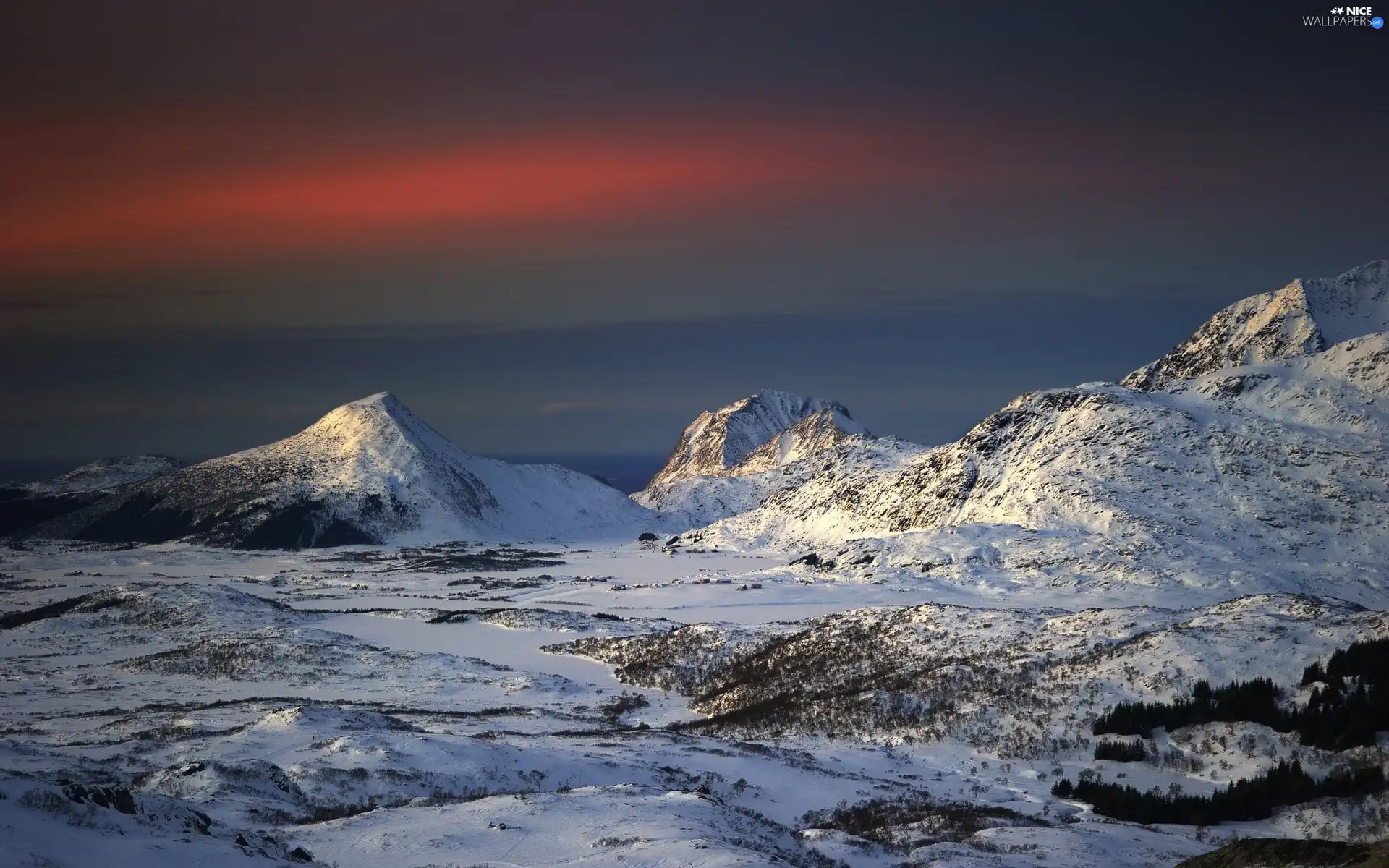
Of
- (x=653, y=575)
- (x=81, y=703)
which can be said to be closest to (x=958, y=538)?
(x=653, y=575)

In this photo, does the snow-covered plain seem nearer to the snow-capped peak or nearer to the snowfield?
the snowfield

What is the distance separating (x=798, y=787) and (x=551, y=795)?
12782 millimetres

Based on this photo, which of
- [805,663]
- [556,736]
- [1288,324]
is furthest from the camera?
[1288,324]

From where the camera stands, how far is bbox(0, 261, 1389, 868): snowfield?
32.1 m

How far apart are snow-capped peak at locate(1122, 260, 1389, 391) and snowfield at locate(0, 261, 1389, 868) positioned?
0.65 meters

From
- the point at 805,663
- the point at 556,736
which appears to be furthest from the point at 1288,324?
the point at 556,736

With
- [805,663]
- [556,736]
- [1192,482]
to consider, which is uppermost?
[1192,482]

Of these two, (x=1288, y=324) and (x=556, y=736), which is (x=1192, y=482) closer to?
(x=1288, y=324)

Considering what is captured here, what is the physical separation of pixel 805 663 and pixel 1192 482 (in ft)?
221

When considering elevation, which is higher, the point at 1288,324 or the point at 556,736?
the point at 1288,324

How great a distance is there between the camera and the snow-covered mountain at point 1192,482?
103 metres

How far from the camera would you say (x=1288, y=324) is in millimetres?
165000

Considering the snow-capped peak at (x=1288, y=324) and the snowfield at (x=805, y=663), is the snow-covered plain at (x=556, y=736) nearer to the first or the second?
the snowfield at (x=805, y=663)

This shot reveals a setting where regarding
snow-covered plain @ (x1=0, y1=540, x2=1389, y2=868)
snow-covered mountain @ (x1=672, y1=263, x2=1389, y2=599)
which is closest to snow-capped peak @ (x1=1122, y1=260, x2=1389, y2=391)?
snow-covered mountain @ (x1=672, y1=263, x2=1389, y2=599)
